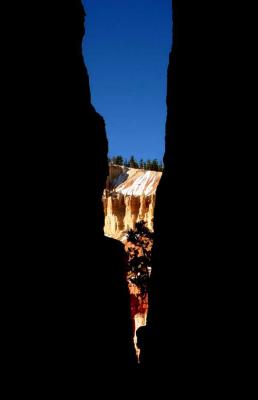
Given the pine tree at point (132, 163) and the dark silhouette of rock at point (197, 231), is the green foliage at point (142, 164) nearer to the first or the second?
the pine tree at point (132, 163)

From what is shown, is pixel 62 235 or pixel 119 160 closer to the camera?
pixel 62 235

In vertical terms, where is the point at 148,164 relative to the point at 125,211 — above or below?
above

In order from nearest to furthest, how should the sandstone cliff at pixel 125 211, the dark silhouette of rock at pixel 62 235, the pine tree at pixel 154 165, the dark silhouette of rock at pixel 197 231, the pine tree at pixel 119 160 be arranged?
the dark silhouette of rock at pixel 197 231 < the dark silhouette of rock at pixel 62 235 < the sandstone cliff at pixel 125 211 < the pine tree at pixel 154 165 < the pine tree at pixel 119 160

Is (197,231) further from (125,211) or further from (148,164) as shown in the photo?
(148,164)

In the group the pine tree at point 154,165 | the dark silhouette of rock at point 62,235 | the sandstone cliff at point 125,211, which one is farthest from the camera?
the pine tree at point 154,165

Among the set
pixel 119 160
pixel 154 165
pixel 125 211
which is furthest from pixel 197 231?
pixel 119 160

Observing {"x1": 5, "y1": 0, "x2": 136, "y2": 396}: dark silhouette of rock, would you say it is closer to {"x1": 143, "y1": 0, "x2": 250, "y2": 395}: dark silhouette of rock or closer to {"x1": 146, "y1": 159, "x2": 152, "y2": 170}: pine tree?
{"x1": 143, "y1": 0, "x2": 250, "y2": 395}: dark silhouette of rock

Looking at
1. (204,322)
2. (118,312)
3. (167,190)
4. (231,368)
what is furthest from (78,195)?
(231,368)

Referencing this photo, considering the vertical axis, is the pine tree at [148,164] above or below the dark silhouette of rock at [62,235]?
above

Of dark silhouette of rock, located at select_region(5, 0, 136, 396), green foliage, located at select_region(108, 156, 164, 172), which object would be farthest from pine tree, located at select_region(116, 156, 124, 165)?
dark silhouette of rock, located at select_region(5, 0, 136, 396)

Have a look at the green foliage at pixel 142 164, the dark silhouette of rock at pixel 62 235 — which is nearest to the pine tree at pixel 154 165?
the green foliage at pixel 142 164

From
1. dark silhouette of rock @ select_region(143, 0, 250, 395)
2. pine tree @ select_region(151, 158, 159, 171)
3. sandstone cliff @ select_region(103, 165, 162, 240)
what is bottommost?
dark silhouette of rock @ select_region(143, 0, 250, 395)

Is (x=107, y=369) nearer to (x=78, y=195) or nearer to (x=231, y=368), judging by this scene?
(x=231, y=368)

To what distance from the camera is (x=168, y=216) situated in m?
8.82
